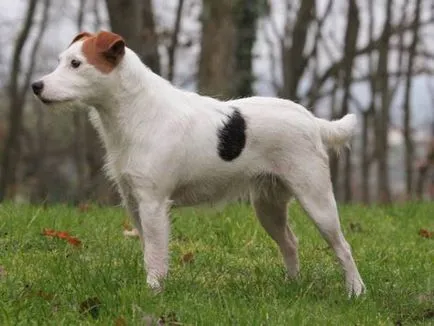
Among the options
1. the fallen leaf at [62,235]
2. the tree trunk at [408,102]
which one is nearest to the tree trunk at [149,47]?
the fallen leaf at [62,235]

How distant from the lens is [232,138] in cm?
574

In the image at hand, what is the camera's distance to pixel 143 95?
562 centimetres

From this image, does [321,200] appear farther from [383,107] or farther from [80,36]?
[383,107]

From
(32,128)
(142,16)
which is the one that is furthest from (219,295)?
(32,128)

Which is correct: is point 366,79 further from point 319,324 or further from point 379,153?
point 319,324

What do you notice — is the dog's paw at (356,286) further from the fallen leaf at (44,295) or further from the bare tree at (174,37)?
the bare tree at (174,37)

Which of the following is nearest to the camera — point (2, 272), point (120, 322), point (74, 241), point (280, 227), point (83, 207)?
point (120, 322)

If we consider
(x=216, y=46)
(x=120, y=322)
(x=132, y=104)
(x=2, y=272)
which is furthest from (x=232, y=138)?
(x=216, y=46)

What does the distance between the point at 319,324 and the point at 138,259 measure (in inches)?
69.4

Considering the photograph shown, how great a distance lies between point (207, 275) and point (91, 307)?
147 cm

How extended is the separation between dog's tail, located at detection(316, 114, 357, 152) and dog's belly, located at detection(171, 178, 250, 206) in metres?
0.67

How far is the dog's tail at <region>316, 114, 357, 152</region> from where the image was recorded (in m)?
6.19

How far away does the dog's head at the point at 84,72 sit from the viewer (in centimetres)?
535

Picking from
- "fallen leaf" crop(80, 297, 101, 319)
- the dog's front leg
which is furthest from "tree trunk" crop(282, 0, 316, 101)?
"fallen leaf" crop(80, 297, 101, 319)
